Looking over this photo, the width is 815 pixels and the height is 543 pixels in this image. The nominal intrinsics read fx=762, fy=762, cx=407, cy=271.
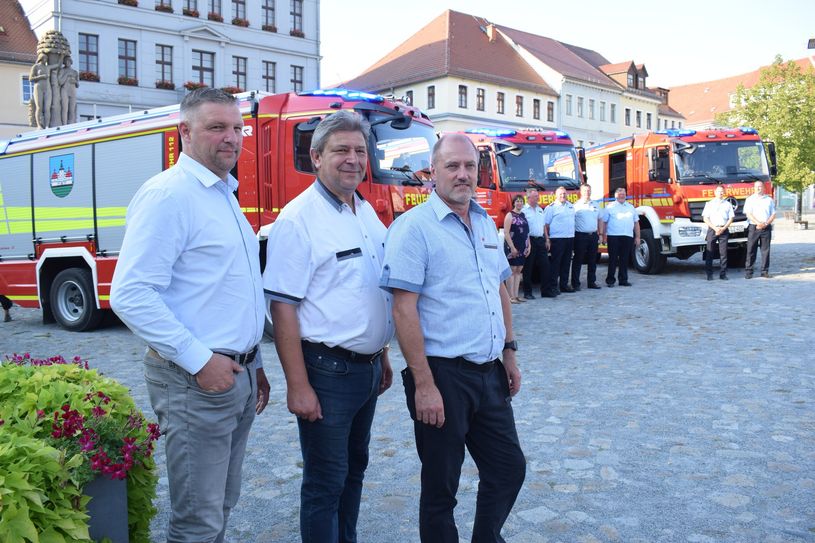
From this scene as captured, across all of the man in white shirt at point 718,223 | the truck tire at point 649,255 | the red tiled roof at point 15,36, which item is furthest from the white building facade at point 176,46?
the man in white shirt at point 718,223

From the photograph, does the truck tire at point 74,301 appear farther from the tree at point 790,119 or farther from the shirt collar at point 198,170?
the tree at point 790,119

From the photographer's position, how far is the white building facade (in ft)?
120

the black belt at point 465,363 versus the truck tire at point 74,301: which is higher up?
the black belt at point 465,363

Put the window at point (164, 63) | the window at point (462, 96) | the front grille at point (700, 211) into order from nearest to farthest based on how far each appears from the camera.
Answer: the front grille at point (700, 211) < the window at point (164, 63) < the window at point (462, 96)

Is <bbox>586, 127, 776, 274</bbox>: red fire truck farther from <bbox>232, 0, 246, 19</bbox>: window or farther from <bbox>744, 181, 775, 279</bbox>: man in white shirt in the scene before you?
<bbox>232, 0, 246, 19</bbox>: window

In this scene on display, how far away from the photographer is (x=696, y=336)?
9469 mm

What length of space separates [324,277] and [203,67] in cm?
4037

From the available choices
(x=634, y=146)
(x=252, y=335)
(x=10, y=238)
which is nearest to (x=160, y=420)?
(x=252, y=335)

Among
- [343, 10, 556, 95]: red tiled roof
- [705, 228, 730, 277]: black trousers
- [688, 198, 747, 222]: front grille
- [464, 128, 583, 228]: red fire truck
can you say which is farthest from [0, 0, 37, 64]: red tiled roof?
[705, 228, 730, 277]: black trousers

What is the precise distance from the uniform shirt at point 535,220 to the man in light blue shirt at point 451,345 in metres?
10.9

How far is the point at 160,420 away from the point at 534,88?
54.2 metres

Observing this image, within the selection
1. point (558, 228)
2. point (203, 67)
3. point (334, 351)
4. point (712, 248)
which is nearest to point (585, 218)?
point (558, 228)

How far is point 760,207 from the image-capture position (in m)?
15.6

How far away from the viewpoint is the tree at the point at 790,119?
39.8m
